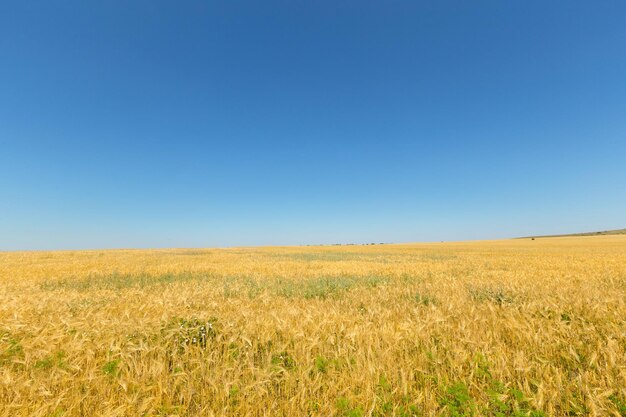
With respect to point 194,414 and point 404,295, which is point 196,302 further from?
point 404,295

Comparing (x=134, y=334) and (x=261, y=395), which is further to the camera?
(x=134, y=334)

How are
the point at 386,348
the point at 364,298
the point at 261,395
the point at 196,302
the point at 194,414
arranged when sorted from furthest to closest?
the point at 364,298, the point at 196,302, the point at 386,348, the point at 261,395, the point at 194,414

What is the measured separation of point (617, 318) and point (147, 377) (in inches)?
284

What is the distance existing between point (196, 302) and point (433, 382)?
5.07 meters

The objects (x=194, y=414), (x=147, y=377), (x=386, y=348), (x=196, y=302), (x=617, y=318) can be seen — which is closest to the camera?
(x=194, y=414)

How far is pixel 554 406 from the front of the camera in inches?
114

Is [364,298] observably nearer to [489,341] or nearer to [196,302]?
[489,341]

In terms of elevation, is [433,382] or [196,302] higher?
[196,302]

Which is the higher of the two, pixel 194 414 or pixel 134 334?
pixel 134 334

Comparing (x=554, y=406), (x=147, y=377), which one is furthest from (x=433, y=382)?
(x=147, y=377)


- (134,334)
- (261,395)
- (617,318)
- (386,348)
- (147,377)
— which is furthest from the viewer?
(617,318)

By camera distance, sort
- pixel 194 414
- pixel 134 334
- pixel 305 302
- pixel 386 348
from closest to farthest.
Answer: pixel 194 414
pixel 386 348
pixel 134 334
pixel 305 302

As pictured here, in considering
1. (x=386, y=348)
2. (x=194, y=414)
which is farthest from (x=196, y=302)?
(x=386, y=348)

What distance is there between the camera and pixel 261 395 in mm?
2949
